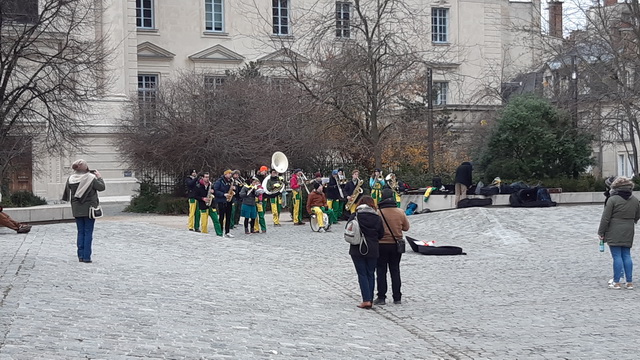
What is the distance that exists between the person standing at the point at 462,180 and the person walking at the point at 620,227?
45.5ft

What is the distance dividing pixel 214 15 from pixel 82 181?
42.6 meters

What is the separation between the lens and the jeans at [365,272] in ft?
45.5

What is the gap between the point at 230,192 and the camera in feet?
83.9

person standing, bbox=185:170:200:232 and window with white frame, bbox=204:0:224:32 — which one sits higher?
window with white frame, bbox=204:0:224:32

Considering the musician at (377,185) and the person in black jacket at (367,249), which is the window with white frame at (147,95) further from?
the person in black jacket at (367,249)

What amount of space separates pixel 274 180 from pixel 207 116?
11686 millimetres

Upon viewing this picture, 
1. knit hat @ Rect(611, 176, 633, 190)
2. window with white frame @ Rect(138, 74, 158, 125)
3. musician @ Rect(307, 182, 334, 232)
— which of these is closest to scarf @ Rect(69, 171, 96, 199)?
knit hat @ Rect(611, 176, 633, 190)

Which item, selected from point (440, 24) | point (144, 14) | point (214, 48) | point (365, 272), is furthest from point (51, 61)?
point (440, 24)

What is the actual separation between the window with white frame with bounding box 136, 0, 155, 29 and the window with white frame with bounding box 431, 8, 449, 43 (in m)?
17.6

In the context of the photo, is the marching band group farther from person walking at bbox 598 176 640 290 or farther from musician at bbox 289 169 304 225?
person walking at bbox 598 176 640 290

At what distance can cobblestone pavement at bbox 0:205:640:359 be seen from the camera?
1024 centimetres

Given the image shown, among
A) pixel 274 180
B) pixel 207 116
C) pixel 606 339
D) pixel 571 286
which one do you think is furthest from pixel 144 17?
pixel 606 339

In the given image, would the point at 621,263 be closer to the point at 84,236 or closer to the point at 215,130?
the point at 84,236

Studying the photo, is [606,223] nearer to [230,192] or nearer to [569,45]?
[230,192]
